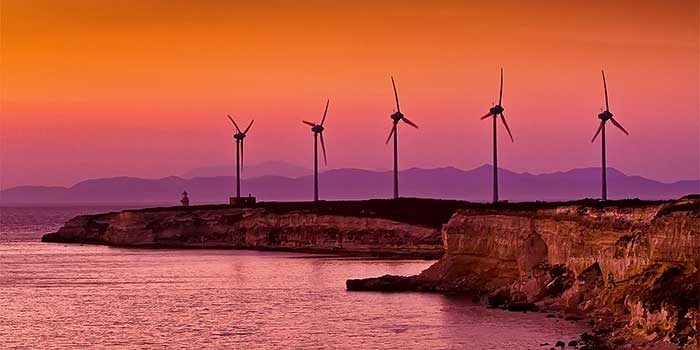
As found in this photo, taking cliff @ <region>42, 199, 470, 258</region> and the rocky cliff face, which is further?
cliff @ <region>42, 199, 470, 258</region>

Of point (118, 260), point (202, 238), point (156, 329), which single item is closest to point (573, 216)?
point (156, 329)

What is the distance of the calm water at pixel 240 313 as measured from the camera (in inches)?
2702

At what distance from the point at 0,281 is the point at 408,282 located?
40667 mm

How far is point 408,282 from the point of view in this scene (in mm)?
100125

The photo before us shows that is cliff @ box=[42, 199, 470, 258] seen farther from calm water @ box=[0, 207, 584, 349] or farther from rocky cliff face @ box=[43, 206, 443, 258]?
calm water @ box=[0, 207, 584, 349]

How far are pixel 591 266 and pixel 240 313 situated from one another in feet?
75.9

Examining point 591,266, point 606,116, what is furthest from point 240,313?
point 606,116

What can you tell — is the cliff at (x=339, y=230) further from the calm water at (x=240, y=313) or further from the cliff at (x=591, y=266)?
the cliff at (x=591, y=266)

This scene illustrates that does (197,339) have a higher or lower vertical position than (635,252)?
lower

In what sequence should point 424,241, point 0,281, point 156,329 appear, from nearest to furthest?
point 156,329 < point 0,281 < point 424,241

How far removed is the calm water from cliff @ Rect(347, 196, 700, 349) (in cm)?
268

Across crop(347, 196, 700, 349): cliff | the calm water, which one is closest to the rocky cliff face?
the calm water

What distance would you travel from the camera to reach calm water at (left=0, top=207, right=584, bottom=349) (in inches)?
2702

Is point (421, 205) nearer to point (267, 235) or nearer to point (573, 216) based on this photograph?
point (267, 235)
